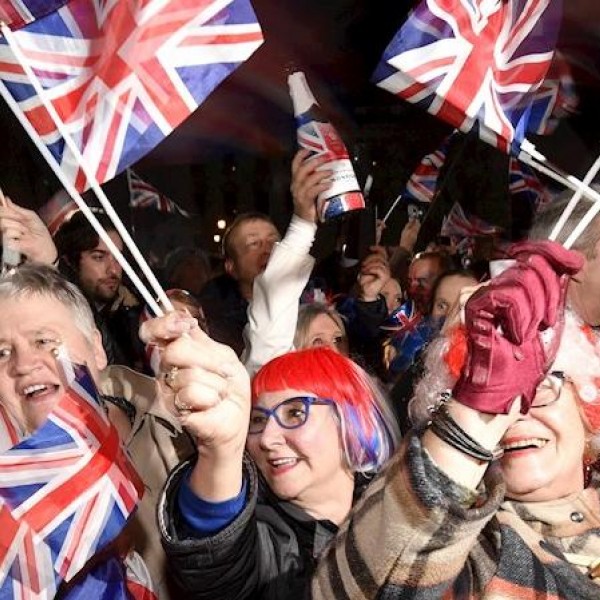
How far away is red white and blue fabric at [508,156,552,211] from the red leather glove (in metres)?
4.39

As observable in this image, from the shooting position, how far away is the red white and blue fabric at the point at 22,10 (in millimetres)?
2137

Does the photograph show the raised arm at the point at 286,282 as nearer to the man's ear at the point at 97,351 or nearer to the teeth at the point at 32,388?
the man's ear at the point at 97,351

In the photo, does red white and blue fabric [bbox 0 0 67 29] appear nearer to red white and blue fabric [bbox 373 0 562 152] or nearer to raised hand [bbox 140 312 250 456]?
red white and blue fabric [bbox 373 0 562 152]

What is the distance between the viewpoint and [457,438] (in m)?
1.32

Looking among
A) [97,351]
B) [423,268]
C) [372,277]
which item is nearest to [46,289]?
[97,351]

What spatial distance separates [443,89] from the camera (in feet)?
7.87

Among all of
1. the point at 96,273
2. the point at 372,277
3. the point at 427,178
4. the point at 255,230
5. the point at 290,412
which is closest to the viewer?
the point at 290,412

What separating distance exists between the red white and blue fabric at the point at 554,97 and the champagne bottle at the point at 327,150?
2.04 ft

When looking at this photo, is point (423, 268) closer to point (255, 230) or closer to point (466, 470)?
point (255, 230)

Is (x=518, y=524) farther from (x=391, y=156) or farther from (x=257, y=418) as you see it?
(x=391, y=156)

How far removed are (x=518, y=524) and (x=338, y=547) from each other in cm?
42

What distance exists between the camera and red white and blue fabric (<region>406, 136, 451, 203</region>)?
664cm

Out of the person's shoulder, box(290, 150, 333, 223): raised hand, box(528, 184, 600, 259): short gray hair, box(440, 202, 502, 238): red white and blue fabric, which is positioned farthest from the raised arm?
box(440, 202, 502, 238): red white and blue fabric

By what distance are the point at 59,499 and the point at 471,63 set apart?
1.54 m
